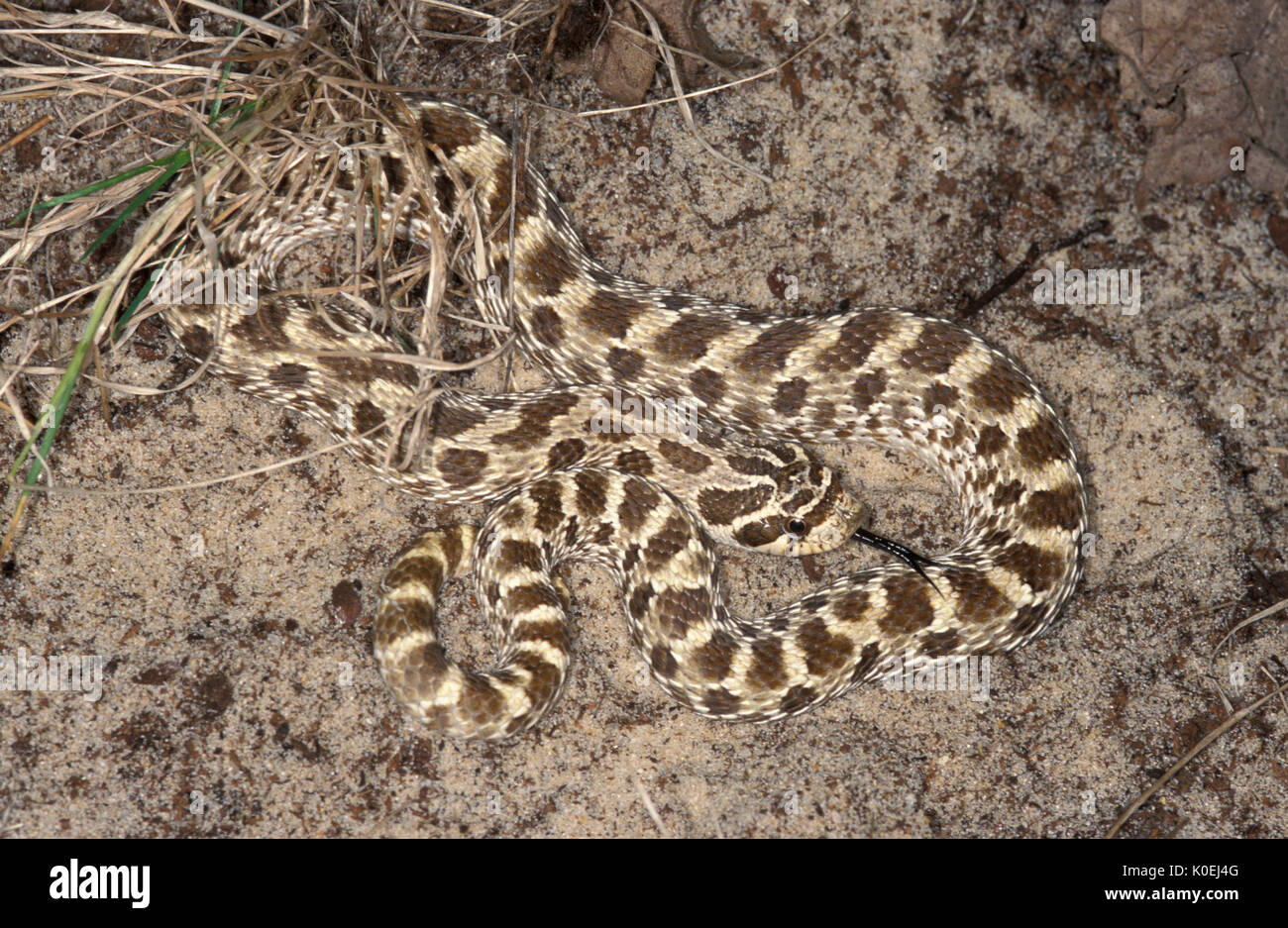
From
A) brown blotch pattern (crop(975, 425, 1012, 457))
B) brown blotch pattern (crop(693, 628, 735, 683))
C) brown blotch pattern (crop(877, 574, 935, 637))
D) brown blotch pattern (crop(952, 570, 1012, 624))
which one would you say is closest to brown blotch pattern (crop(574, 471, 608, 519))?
brown blotch pattern (crop(693, 628, 735, 683))

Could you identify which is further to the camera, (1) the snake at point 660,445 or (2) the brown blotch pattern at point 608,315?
(2) the brown blotch pattern at point 608,315

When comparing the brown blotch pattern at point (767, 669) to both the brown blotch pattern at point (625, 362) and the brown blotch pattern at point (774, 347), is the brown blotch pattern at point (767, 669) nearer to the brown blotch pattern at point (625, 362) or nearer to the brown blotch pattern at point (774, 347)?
the brown blotch pattern at point (774, 347)

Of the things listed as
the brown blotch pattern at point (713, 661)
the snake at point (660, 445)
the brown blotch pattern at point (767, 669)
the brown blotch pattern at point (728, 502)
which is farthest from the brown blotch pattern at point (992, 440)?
the brown blotch pattern at point (713, 661)

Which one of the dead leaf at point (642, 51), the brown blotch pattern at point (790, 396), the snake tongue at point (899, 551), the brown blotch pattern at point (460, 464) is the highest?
the dead leaf at point (642, 51)

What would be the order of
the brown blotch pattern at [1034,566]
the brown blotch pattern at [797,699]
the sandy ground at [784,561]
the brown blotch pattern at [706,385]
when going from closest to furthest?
1. the sandy ground at [784,561]
2. the brown blotch pattern at [797,699]
3. the brown blotch pattern at [1034,566]
4. the brown blotch pattern at [706,385]

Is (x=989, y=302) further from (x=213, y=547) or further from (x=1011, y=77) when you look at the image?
(x=213, y=547)

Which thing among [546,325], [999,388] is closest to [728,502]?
[546,325]

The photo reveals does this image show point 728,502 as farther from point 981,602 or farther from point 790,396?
point 981,602
